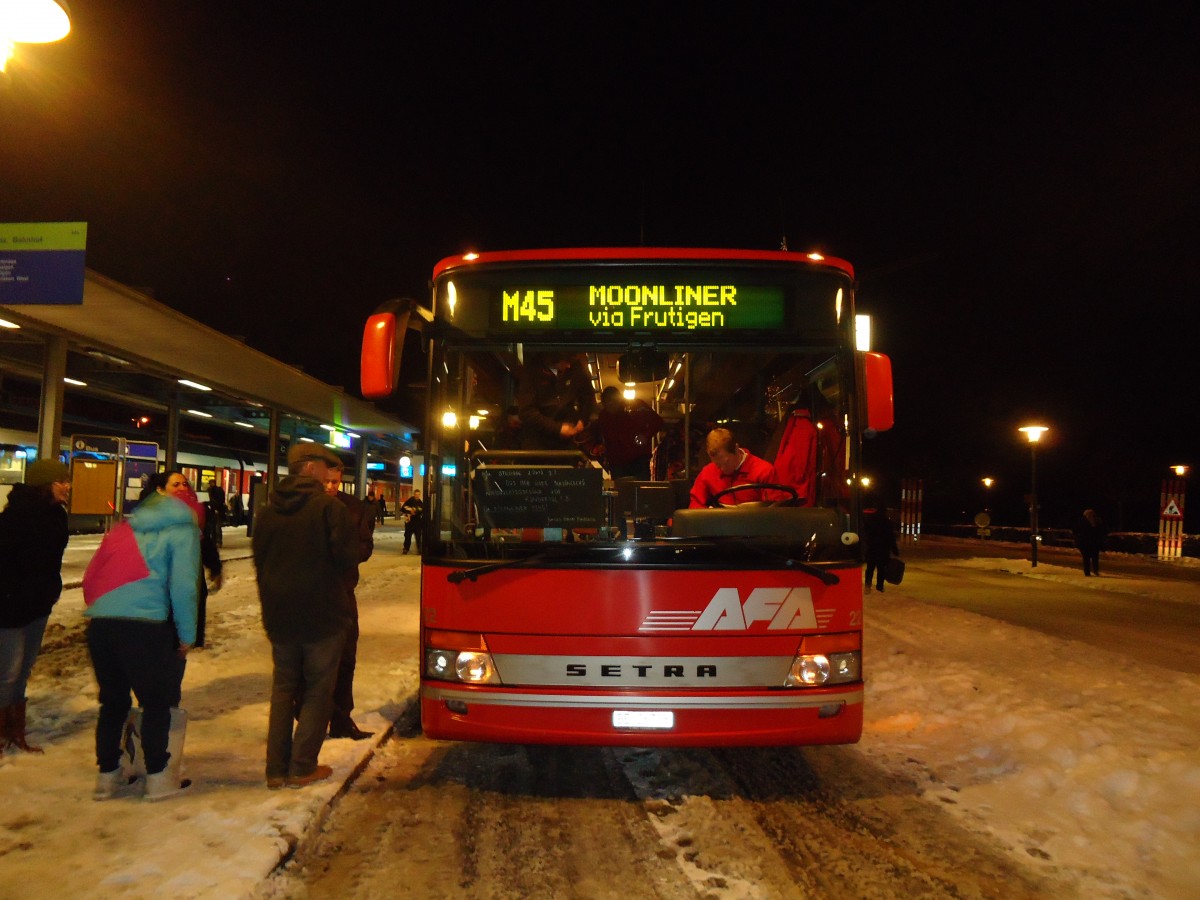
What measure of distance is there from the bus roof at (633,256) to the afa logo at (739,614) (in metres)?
1.91

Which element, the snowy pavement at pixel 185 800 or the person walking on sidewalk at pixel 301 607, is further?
the person walking on sidewalk at pixel 301 607

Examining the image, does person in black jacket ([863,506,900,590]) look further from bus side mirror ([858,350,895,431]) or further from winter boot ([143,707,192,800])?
winter boot ([143,707,192,800])

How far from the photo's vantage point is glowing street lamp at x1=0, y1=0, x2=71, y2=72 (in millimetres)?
5414

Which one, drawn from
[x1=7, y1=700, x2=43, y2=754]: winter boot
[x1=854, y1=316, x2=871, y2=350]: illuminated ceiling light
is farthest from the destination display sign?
A: [x1=7, y1=700, x2=43, y2=754]: winter boot

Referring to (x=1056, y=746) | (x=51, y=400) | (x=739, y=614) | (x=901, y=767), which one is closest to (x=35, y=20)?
(x=739, y=614)

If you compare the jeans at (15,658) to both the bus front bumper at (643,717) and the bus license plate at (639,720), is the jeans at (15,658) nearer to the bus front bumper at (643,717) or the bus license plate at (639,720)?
the bus front bumper at (643,717)

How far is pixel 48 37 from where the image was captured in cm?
571

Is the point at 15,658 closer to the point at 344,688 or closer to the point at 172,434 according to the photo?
the point at 344,688

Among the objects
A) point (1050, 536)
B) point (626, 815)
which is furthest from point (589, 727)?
point (1050, 536)

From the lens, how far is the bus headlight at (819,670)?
181 inches

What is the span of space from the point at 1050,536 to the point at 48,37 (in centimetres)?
4999

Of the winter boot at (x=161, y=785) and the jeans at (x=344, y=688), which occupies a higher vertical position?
the jeans at (x=344, y=688)

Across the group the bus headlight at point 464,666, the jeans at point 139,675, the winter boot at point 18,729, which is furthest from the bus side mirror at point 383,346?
the winter boot at point 18,729

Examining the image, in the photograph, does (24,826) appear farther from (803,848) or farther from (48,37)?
(48,37)
